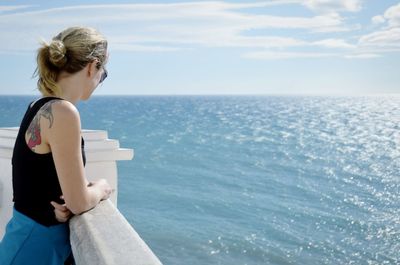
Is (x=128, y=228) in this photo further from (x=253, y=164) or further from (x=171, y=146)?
(x=171, y=146)

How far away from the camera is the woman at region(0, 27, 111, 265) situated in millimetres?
1785

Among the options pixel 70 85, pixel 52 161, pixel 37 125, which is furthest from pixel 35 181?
pixel 70 85

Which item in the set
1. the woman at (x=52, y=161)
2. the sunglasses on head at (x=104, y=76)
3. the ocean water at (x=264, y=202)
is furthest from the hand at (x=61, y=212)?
the ocean water at (x=264, y=202)

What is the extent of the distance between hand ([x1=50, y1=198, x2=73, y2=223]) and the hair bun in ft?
1.64

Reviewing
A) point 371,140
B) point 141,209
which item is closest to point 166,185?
point 141,209

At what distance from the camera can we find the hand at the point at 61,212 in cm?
189

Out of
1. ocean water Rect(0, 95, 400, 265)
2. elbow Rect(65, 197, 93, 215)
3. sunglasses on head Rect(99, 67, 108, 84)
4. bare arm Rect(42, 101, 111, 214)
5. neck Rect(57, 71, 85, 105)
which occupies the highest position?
sunglasses on head Rect(99, 67, 108, 84)

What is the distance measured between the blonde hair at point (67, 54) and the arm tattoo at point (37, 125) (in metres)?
0.16

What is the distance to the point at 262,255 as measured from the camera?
1805 cm

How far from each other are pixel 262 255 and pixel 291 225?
167 inches

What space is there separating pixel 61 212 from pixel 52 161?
0.19m

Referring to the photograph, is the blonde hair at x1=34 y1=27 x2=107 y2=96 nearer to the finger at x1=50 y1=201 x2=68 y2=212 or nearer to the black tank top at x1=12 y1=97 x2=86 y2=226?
the black tank top at x1=12 y1=97 x2=86 y2=226

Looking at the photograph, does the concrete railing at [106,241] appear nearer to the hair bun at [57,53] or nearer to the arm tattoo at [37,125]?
the arm tattoo at [37,125]

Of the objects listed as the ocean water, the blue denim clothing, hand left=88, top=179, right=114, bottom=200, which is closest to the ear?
hand left=88, top=179, right=114, bottom=200
